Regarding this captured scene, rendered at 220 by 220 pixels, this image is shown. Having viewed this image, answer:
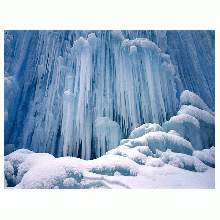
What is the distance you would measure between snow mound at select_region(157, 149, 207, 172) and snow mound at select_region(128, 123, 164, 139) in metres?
0.50

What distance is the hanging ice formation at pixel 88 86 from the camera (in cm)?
392

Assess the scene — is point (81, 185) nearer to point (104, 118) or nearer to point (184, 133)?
point (104, 118)

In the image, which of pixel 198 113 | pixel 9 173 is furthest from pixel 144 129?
pixel 9 173

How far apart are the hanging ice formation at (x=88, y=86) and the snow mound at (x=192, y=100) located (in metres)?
0.12

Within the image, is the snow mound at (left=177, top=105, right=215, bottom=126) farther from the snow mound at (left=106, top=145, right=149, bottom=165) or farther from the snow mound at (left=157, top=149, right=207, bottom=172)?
the snow mound at (left=106, top=145, right=149, bottom=165)

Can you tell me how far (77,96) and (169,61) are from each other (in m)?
2.28

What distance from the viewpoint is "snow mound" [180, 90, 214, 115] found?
154 inches

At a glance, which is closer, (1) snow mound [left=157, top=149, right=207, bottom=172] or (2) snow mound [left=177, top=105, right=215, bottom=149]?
(1) snow mound [left=157, top=149, right=207, bottom=172]

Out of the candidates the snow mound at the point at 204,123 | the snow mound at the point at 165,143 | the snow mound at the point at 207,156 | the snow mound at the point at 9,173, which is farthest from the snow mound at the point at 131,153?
the snow mound at the point at 9,173

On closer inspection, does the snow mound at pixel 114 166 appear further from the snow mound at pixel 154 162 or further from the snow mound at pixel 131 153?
the snow mound at pixel 154 162

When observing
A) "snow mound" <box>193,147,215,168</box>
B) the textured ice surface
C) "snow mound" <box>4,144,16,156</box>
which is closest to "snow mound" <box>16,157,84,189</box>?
the textured ice surface

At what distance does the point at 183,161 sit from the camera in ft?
11.3
